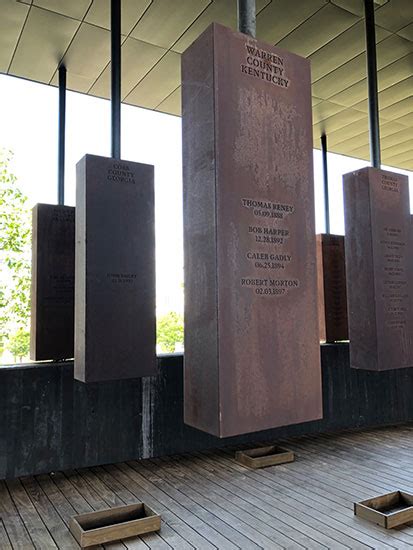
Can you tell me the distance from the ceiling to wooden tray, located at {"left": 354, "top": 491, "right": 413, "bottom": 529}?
402 centimetres

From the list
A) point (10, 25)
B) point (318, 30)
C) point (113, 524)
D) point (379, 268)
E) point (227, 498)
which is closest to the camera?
point (113, 524)

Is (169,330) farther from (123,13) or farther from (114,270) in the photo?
(114,270)

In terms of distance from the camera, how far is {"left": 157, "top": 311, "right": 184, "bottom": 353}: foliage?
Answer: 17.3 metres

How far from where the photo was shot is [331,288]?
19.0 feet

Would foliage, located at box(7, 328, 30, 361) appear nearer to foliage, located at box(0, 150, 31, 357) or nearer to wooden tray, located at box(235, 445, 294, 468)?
foliage, located at box(0, 150, 31, 357)

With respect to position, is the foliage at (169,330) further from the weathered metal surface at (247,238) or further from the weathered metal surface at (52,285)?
the weathered metal surface at (247,238)

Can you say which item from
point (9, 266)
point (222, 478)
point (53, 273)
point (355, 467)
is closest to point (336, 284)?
point (355, 467)

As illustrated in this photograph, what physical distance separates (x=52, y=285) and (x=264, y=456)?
8.10ft

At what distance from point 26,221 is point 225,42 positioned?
10.1 meters

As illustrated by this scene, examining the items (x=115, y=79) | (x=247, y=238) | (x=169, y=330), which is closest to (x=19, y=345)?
(x=169, y=330)

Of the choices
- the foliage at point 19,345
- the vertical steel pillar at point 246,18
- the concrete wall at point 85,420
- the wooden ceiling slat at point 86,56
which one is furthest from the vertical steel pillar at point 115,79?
the foliage at point 19,345

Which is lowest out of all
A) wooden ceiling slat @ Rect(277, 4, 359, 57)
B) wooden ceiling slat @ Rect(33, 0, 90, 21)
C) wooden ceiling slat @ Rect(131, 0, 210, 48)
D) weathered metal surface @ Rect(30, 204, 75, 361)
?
weathered metal surface @ Rect(30, 204, 75, 361)

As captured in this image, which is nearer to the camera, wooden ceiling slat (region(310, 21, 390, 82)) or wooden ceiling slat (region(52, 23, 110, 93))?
wooden ceiling slat (region(52, 23, 110, 93))

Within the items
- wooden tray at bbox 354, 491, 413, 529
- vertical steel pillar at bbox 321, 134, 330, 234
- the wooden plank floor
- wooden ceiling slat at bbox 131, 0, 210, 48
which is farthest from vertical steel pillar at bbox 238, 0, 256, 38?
vertical steel pillar at bbox 321, 134, 330, 234
